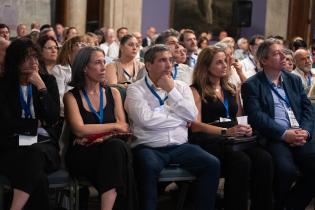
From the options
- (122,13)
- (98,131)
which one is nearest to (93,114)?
(98,131)

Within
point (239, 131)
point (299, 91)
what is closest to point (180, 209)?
point (239, 131)

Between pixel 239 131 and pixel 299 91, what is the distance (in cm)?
84

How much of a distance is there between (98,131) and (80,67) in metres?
0.55

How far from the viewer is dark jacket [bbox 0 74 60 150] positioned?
4.20 meters

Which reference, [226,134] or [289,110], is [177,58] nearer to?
[289,110]

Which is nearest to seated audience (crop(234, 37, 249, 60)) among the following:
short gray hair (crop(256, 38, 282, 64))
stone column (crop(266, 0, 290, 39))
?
stone column (crop(266, 0, 290, 39))

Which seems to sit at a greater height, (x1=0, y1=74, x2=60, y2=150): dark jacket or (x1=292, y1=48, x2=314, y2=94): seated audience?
(x1=292, y1=48, x2=314, y2=94): seated audience

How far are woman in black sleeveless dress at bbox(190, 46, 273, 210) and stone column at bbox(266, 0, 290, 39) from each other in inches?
477

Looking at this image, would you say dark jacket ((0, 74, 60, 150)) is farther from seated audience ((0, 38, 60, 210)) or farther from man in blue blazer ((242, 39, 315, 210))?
man in blue blazer ((242, 39, 315, 210))

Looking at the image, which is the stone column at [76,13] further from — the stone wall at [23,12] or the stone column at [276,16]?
the stone column at [276,16]

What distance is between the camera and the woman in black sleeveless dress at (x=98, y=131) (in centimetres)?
412

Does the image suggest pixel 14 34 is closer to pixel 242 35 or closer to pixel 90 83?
pixel 242 35

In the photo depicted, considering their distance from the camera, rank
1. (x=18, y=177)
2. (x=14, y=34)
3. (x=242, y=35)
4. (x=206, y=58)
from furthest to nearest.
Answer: (x=242, y=35) < (x=14, y=34) < (x=206, y=58) < (x=18, y=177)

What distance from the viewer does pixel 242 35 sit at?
1739cm
